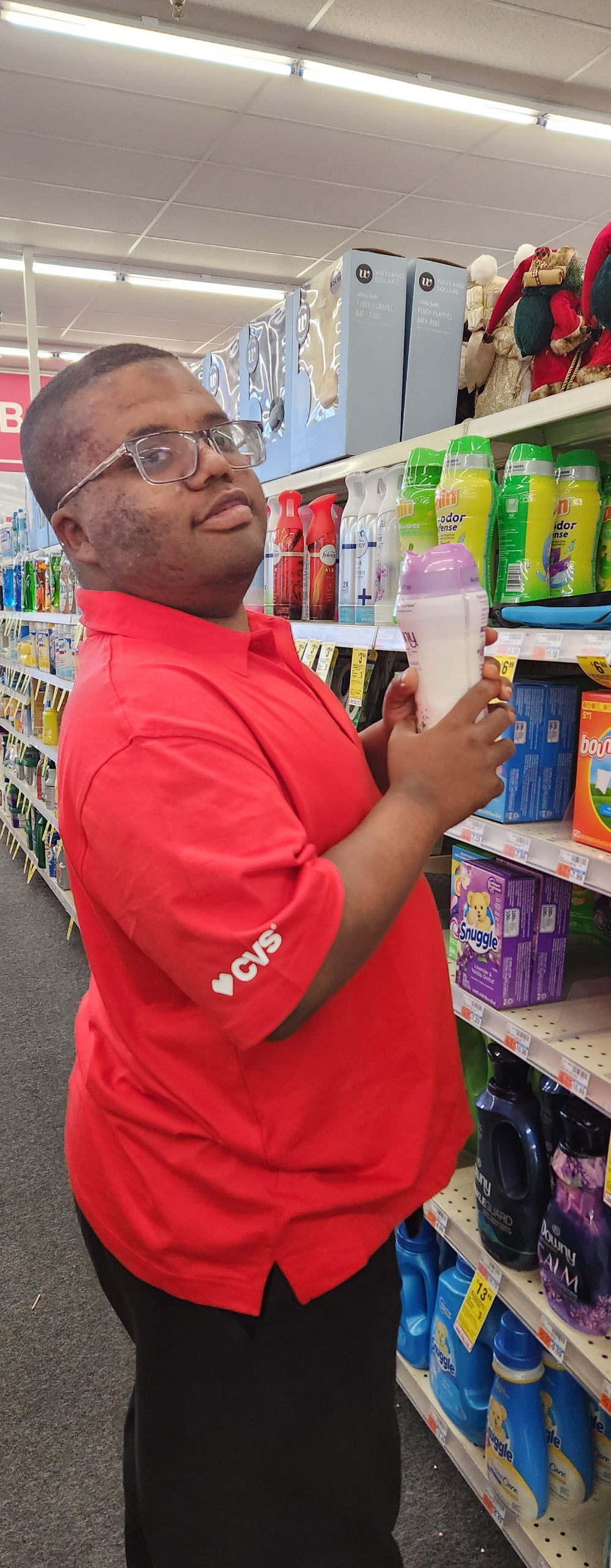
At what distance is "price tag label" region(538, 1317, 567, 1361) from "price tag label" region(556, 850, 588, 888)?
721 millimetres

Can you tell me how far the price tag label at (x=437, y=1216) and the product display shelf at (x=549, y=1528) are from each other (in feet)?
1.25

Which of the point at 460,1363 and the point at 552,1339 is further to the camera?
the point at 460,1363

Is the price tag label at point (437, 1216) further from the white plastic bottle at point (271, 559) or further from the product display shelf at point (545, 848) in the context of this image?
the white plastic bottle at point (271, 559)

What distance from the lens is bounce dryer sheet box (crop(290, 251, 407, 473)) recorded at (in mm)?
1998

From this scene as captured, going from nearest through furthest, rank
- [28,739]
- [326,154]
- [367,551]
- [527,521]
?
[527,521] < [367,551] < [28,739] < [326,154]

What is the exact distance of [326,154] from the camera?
19.7ft

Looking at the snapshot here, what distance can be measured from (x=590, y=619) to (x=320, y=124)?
562 centimetres

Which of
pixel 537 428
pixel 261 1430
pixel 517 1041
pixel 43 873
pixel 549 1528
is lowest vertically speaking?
pixel 43 873

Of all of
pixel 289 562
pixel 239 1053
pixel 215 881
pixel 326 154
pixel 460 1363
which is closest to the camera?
pixel 215 881

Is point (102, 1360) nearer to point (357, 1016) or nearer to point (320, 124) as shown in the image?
point (357, 1016)

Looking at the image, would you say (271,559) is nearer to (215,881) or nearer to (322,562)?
(322,562)

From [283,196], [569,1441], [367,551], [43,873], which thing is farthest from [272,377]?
[283,196]

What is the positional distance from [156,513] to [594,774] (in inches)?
30.7

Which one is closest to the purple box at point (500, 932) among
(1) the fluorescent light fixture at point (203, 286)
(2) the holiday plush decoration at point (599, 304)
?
(2) the holiday plush decoration at point (599, 304)
